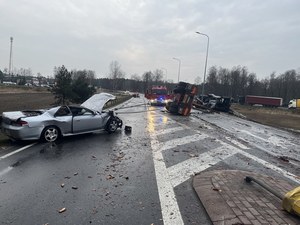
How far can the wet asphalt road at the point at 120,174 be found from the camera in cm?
472

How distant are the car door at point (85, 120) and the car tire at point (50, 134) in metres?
0.82

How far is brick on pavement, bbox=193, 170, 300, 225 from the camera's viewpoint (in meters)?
4.55

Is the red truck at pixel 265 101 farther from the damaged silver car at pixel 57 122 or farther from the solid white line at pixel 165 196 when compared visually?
the solid white line at pixel 165 196

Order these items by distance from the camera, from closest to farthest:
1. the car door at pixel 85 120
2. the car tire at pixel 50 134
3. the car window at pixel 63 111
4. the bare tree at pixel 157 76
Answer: the car tire at pixel 50 134 → the car window at pixel 63 111 → the car door at pixel 85 120 → the bare tree at pixel 157 76

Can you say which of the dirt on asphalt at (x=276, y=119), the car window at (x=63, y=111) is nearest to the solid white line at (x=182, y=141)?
the car window at (x=63, y=111)

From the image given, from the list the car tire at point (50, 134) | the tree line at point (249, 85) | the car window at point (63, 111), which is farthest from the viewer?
the tree line at point (249, 85)

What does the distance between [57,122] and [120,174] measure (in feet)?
15.8

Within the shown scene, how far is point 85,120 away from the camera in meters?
11.8

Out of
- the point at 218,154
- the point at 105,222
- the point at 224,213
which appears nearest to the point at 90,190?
the point at 105,222

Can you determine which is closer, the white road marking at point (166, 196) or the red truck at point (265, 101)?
the white road marking at point (166, 196)

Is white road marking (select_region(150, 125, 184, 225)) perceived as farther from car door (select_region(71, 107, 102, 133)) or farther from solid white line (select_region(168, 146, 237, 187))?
car door (select_region(71, 107, 102, 133))

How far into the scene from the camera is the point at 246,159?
8.88 meters

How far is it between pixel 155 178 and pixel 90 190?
1.55 m

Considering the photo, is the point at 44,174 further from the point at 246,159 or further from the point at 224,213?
the point at 246,159
